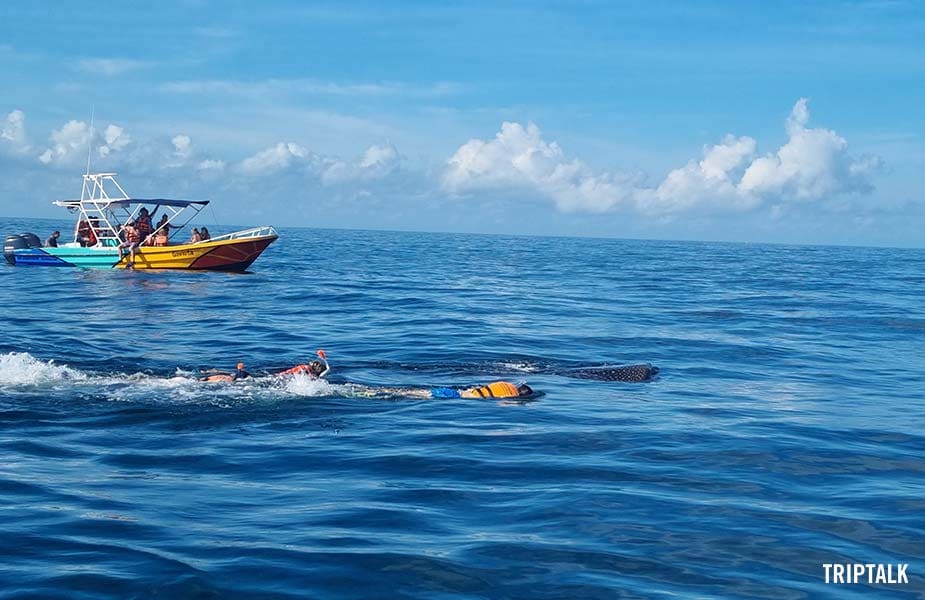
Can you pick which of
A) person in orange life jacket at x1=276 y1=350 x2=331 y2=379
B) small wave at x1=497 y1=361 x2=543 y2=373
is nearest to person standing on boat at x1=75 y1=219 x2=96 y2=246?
small wave at x1=497 y1=361 x2=543 y2=373

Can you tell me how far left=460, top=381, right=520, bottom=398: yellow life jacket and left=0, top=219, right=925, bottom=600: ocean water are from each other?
1.24ft

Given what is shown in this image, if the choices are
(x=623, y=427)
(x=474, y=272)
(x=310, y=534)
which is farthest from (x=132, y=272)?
(x=310, y=534)

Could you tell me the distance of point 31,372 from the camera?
15.2 meters

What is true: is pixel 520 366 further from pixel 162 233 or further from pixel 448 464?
pixel 162 233

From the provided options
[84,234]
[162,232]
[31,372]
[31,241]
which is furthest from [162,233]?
[31,372]

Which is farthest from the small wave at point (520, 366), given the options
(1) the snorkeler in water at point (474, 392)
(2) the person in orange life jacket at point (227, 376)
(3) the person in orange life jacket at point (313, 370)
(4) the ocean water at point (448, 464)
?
(2) the person in orange life jacket at point (227, 376)

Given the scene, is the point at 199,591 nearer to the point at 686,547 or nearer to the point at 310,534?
the point at 310,534

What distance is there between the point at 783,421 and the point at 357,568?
28.4ft

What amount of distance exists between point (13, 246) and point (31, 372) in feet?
95.8

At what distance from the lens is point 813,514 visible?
9453mm

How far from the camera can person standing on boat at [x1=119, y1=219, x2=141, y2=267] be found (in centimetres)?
3756

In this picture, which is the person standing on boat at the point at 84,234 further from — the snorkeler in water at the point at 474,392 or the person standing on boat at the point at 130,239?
the snorkeler in water at the point at 474,392

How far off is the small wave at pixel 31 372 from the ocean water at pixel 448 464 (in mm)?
65

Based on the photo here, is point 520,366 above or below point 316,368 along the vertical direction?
below
